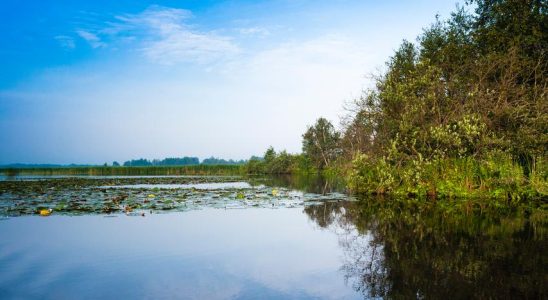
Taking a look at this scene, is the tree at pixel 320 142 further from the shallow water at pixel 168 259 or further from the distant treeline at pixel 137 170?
the shallow water at pixel 168 259

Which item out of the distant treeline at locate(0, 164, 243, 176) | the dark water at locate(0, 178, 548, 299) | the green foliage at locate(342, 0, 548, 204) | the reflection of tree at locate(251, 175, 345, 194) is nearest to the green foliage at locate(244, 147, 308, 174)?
the distant treeline at locate(0, 164, 243, 176)

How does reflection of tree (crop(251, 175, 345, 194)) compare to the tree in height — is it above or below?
below

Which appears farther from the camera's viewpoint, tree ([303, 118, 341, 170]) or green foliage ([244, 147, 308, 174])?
green foliage ([244, 147, 308, 174])

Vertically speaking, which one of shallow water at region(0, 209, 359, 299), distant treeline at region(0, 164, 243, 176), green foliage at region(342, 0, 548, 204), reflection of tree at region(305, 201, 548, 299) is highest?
green foliage at region(342, 0, 548, 204)

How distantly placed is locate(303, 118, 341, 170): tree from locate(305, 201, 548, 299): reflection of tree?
6409cm

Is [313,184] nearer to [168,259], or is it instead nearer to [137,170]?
[168,259]

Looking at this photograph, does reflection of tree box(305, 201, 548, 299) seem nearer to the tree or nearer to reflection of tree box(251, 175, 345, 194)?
reflection of tree box(251, 175, 345, 194)

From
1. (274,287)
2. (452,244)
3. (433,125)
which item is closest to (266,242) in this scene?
(274,287)

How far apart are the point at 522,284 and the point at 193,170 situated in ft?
252

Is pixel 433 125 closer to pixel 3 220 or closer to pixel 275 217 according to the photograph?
pixel 275 217

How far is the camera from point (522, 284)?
684 cm

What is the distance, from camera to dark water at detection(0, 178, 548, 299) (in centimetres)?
682

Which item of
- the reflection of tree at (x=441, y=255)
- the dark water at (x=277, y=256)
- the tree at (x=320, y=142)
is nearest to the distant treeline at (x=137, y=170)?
the tree at (x=320, y=142)

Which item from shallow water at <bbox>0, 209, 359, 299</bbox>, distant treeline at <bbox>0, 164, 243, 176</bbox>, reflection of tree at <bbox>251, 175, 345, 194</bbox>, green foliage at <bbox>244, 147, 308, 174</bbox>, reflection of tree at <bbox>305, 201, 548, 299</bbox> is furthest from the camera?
green foliage at <bbox>244, 147, 308, 174</bbox>
